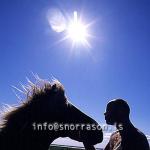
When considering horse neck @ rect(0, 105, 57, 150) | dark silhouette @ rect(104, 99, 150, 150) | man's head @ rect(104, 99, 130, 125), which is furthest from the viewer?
man's head @ rect(104, 99, 130, 125)

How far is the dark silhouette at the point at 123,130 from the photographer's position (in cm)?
629

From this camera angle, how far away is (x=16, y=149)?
384 cm

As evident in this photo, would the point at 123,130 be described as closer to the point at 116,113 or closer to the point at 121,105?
the point at 116,113

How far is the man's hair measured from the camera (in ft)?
21.6

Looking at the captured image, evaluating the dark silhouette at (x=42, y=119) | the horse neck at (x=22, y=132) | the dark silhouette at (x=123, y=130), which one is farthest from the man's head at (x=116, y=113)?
the horse neck at (x=22, y=132)

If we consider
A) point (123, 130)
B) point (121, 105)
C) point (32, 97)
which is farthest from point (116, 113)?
point (32, 97)

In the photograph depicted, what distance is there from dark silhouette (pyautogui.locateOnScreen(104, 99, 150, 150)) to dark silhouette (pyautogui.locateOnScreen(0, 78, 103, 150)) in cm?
220

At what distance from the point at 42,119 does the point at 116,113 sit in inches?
110

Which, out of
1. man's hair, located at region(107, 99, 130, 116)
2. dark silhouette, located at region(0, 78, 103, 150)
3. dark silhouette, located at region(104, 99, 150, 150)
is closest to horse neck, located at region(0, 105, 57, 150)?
dark silhouette, located at region(0, 78, 103, 150)

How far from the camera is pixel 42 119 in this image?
4039 millimetres

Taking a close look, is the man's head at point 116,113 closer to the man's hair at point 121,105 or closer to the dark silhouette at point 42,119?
the man's hair at point 121,105

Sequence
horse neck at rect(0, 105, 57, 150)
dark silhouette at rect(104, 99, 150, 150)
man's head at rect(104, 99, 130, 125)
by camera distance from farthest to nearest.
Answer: man's head at rect(104, 99, 130, 125) → dark silhouette at rect(104, 99, 150, 150) → horse neck at rect(0, 105, 57, 150)

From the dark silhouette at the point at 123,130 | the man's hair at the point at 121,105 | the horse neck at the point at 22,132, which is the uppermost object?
the man's hair at the point at 121,105

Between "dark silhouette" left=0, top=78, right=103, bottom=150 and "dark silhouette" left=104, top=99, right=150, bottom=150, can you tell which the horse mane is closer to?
"dark silhouette" left=0, top=78, right=103, bottom=150
